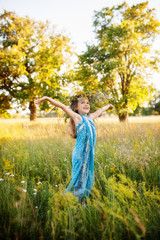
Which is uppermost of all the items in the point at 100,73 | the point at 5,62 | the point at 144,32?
the point at 144,32

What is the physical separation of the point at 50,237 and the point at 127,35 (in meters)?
13.8

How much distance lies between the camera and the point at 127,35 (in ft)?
39.8

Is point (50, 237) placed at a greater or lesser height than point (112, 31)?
lesser

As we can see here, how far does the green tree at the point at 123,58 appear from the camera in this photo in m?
12.4

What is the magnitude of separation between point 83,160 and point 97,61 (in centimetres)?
1234

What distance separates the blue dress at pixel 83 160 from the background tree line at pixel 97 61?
1031 centimetres

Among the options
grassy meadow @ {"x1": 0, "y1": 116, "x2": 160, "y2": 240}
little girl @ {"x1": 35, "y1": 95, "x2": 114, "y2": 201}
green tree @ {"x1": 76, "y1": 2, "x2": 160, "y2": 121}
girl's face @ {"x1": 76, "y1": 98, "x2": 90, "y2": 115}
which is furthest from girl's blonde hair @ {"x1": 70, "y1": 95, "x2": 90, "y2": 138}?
green tree @ {"x1": 76, "y1": 2, "x2": 160, "y2": 121}

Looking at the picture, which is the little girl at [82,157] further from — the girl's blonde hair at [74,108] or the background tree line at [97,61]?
the background tree line at [97,61]

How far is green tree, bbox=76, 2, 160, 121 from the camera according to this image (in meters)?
12.4

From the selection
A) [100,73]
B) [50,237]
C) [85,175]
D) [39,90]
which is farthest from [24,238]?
[39,90]

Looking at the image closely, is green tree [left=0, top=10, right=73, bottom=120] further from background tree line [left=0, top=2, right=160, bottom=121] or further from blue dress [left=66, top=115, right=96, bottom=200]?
blue dress [left=66, top=115, right=96, bottom=200]

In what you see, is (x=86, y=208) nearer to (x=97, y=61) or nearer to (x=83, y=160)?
(x=83, y=160)

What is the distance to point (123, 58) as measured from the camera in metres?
14.0

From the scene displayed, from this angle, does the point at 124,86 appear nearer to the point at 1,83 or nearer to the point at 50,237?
the point at 1,83
